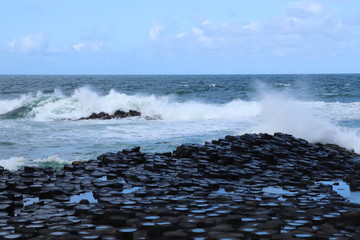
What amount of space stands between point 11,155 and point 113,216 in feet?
25.6

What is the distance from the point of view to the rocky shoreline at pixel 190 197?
502 centimetres

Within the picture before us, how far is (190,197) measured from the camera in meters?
6.52

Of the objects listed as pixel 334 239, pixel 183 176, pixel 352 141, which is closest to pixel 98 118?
pixel 352 141

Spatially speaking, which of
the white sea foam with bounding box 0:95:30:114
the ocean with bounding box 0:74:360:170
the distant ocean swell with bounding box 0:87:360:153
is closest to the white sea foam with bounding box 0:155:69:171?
the ocean with bounding box 0:74:360:170

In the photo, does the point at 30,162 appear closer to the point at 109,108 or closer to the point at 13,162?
the point at 13,162

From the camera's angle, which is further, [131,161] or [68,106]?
[68,106]

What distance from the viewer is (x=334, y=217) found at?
18.1ft

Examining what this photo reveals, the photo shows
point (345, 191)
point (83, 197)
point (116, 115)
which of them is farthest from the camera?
point (116, 115)

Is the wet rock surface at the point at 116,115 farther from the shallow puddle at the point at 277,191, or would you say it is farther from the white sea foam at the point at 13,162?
the shallow puddle at the point at 277,191

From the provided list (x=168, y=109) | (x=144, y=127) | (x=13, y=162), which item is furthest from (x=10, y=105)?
(x=13, y=162)

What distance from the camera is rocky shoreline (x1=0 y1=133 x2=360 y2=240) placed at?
5015 millimetres

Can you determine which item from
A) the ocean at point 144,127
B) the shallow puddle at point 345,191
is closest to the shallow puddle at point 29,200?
the ocean at point 144,127

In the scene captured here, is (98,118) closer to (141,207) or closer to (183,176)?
(183,176)

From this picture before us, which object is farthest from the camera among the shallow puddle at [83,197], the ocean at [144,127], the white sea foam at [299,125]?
the white sea foam at [299,125]
